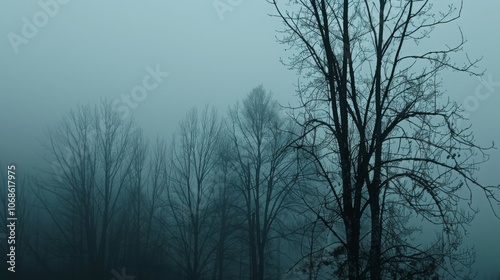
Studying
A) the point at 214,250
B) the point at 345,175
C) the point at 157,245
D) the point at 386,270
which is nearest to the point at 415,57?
the point at 345,175

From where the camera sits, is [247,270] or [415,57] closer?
[415,57]

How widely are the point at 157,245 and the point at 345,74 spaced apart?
2252 centimetres

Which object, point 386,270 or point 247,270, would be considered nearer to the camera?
point 386,270

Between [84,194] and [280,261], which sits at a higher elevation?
[84,194]

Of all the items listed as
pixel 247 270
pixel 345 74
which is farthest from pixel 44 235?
pixel 345 74

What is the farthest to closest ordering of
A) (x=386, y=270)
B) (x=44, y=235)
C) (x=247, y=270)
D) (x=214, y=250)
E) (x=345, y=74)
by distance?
(x=247, y=270) < (x=214, y=250) < (x=44, y=235) < (x=345, y=74) < (x=386, y=270)

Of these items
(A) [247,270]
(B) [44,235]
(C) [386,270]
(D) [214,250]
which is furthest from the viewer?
(A) [247,270]

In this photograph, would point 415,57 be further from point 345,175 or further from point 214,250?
point 214,250

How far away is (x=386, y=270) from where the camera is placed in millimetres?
8461

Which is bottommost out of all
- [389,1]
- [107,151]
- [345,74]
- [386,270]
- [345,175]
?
[386,270]

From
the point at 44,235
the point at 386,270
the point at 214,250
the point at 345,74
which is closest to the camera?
the point at 386,270

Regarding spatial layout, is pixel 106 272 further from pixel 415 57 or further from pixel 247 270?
pixel 415 57

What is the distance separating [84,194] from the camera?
28.3 metres

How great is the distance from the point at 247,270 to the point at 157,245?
4.99 m
